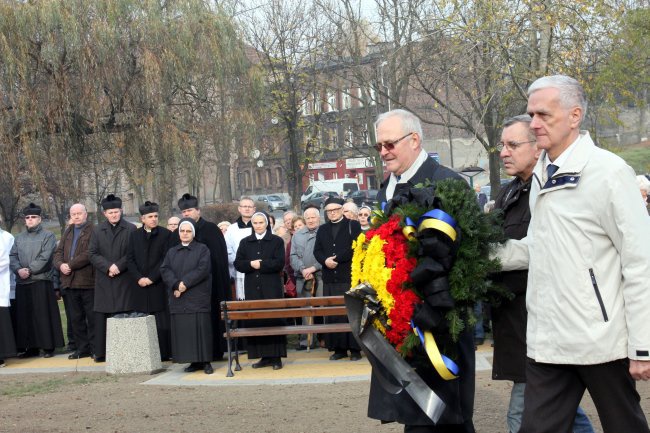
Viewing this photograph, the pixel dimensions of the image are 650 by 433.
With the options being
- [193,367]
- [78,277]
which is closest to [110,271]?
[78,277]

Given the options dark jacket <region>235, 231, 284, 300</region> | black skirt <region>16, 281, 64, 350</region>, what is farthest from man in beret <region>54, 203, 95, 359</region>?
dark jacket <region>235, 231, 284, 300</region>

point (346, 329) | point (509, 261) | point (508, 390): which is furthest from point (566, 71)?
point (509, 261)

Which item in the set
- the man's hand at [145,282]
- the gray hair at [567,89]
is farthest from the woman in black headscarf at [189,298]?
the gray hair at [567,89]

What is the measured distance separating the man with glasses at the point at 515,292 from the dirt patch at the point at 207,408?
2.15 meters

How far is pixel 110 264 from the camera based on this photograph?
12.4 metres

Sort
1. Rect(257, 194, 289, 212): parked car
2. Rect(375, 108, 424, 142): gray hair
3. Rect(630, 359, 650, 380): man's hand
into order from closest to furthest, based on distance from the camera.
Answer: Rect(630, 359, 650, 380): man's hand
Rect(375, 108, 424, 142): gray hair
Rect(257, 194, 289, 212): parked car

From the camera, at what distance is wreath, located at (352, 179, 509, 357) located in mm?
4531

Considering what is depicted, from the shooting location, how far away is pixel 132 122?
1812cm

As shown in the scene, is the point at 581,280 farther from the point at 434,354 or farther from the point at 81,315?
the point at 81,315

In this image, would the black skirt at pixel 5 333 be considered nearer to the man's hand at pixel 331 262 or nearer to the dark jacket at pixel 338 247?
the dark jacket at pixel 338 247

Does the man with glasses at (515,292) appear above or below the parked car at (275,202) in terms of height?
above

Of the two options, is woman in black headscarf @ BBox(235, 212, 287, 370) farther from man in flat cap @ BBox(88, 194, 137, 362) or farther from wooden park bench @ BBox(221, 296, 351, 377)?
man in flat cap @ BBox(88, 194, 137, 362)

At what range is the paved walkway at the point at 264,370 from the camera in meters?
10.5

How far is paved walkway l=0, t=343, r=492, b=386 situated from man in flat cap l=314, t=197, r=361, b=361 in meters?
0.20
